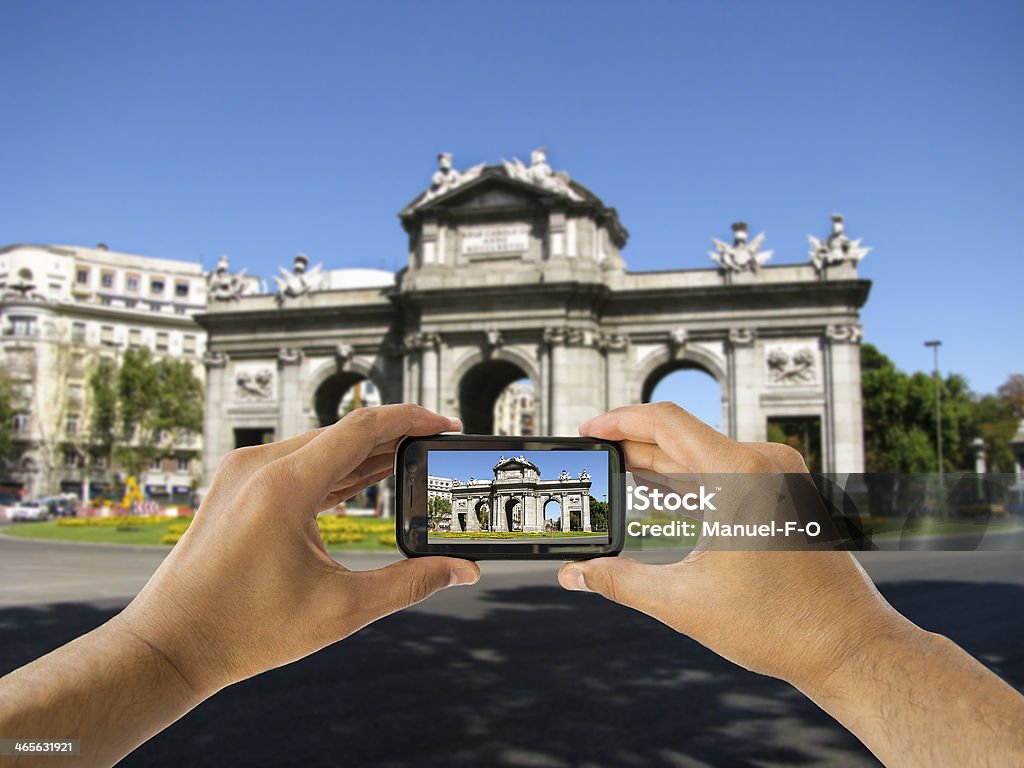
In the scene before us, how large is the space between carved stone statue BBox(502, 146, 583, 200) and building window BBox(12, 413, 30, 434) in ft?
178

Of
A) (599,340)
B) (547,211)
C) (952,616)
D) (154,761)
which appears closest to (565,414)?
(599,340)

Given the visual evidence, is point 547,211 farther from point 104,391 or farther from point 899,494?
point 104,391

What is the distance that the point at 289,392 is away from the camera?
40000 mm

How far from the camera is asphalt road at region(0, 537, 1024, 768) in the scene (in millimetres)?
7355

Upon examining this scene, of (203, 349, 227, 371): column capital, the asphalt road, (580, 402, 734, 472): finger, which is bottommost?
the asphalt road

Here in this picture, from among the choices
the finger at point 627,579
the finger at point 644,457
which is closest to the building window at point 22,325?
the finger at point 644,457

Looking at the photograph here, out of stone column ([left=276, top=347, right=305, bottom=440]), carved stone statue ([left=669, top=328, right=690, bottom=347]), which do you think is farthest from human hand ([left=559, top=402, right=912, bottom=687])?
stone column ([left=276, top=347, right=305, bottom=440])

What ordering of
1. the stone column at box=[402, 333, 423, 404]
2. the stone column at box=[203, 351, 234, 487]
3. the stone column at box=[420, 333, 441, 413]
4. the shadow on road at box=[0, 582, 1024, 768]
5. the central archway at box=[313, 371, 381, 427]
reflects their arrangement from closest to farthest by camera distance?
the shadow on road at box=[0, 582, 1024, 768], the stone column at box=[420, 333, 441, 413], the stone column at box=[402, 333, 423, 404], the central archway at box=[313, 371, 381, 427], the stone column at box=[203, 351, 234, 487]

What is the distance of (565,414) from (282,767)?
91.2ft

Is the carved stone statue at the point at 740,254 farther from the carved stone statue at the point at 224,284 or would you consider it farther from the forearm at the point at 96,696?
the forearm at the point at 96,696

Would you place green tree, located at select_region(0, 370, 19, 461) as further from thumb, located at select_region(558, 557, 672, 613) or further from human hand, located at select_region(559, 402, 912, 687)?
human hand, located at select_region(559, 402, 912, 687)

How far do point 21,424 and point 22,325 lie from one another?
8.28 meters

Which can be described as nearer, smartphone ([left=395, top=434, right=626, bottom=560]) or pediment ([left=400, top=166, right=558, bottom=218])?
smartphone ([left=395, top=434, right=626, bottom=560])

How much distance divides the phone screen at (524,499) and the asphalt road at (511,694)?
4.72 metres
